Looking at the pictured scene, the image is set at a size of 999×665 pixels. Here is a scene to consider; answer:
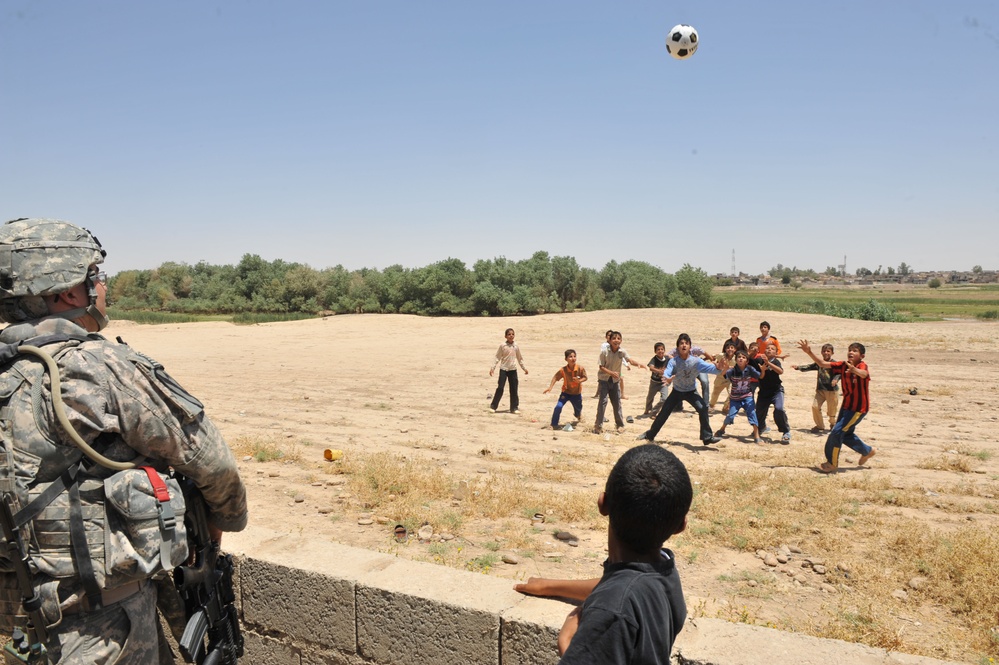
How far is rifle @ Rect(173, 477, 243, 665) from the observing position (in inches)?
100

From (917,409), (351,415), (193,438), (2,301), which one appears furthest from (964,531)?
(351,415)

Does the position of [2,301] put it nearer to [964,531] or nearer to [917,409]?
[964,531]

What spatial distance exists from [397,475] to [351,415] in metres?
6.06

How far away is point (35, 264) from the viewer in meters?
2.37

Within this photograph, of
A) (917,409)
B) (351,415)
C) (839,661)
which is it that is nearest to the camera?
(839,661)

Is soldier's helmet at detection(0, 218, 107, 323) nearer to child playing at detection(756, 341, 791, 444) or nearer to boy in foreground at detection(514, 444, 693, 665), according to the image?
boy in foreground at detection(514, 444, 693, 665)

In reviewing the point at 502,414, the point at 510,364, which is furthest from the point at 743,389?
the point at 502,414

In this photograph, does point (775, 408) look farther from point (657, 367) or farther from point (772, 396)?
point (657, 367)

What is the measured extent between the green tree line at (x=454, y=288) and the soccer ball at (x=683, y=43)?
3736cm

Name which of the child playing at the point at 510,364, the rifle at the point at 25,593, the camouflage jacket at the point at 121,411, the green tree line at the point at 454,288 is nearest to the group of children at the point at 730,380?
the child playing at the point at 510,364

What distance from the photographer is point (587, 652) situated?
1797 millimetres

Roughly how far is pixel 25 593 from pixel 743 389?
1207 cm

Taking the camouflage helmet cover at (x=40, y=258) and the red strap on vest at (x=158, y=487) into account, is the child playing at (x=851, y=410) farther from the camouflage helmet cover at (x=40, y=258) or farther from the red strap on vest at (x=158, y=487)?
the camouflage helmet cover at (x=40, y=258)

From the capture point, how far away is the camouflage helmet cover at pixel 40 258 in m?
2.34
